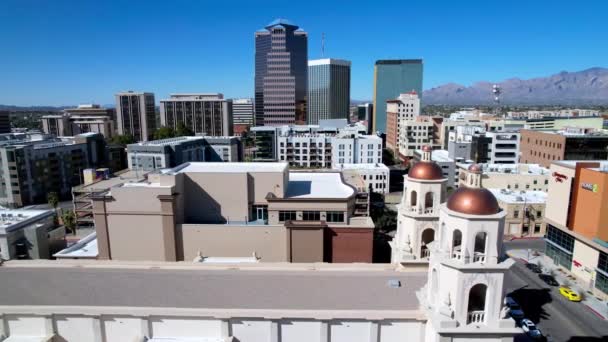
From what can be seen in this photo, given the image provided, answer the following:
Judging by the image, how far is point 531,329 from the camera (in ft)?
101

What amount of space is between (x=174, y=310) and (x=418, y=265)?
15.5 metres

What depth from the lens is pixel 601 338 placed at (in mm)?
30281

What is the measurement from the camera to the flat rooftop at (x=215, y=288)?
20672 millimetres

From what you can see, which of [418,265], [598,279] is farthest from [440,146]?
[418,265]

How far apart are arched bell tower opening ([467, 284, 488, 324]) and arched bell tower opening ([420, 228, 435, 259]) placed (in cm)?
669

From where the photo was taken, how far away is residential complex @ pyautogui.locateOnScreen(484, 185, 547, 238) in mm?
54125

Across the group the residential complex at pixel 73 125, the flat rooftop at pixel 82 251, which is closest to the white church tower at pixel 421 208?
the flat rooftop at pixel 82 251

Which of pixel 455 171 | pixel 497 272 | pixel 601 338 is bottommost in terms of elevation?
pixel 601 338

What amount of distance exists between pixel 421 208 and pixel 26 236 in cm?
3625

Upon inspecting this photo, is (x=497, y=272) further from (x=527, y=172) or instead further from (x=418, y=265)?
(x=527, y=172)

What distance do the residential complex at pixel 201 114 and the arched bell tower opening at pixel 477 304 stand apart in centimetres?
14464

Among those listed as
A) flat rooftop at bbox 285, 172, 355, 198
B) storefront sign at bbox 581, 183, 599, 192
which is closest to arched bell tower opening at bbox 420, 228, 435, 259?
flat rooftop at bbox 285, 172, 355, 198

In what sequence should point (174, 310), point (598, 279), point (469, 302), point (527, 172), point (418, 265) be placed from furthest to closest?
point (527, 172) < point (598, 279) < point (418, 265) < point (174, 310) < point (469, 302)

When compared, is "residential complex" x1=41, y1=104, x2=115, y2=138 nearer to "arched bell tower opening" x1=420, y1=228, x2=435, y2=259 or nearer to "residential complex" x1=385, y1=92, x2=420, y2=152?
"residential complex" x1=385, y1=92, x2=420, y2=152
